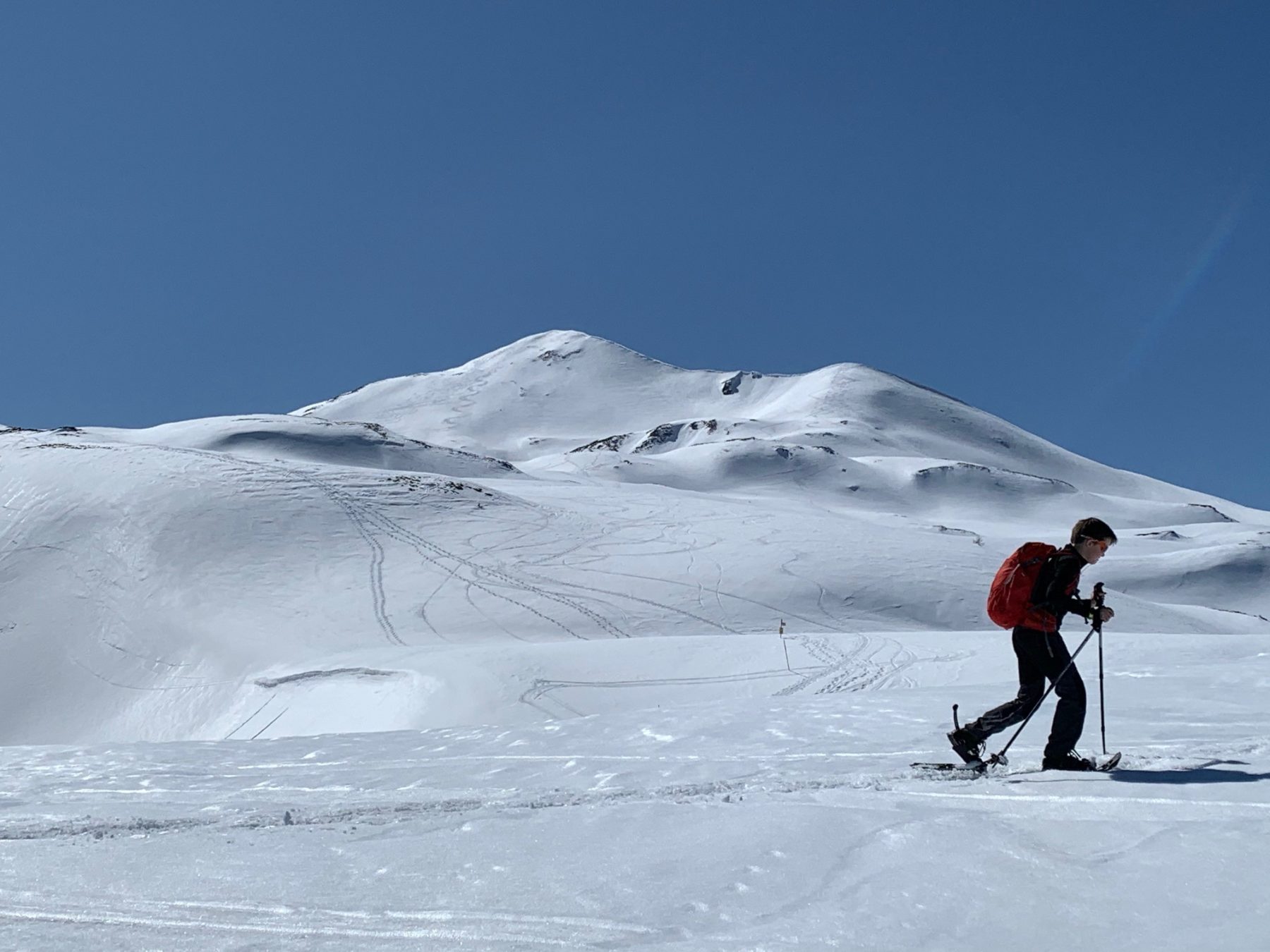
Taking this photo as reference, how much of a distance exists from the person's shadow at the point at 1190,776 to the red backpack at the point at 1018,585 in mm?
1155

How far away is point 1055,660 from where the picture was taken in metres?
6.77

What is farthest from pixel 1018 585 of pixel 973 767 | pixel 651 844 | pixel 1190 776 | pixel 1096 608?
pixel 651 844

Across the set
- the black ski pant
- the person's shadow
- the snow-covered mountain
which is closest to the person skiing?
the black ski pant

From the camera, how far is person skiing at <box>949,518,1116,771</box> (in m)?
6.63

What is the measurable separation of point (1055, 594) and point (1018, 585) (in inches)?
9.5

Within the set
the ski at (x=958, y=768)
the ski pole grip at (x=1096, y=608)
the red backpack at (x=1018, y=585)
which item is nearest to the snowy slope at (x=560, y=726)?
the ski at (x=958, y=768)

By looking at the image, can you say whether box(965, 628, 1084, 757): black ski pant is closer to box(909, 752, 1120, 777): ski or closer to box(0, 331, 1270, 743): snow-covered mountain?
box(909, 752, 1120, 777): ski

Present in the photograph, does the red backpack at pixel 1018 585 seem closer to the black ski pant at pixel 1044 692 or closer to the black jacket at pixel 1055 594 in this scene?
the black jacket at pixel 1055 594

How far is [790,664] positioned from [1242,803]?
1351 cm

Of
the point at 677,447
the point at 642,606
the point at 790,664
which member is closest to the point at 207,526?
the point at 642,606

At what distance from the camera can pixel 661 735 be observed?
9391 millimetres

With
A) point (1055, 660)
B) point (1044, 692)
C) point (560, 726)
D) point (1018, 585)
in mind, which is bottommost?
point (560, 726)

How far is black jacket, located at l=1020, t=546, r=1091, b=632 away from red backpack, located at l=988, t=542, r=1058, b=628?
0.04 metres

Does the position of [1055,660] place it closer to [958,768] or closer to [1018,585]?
[1018,585]
